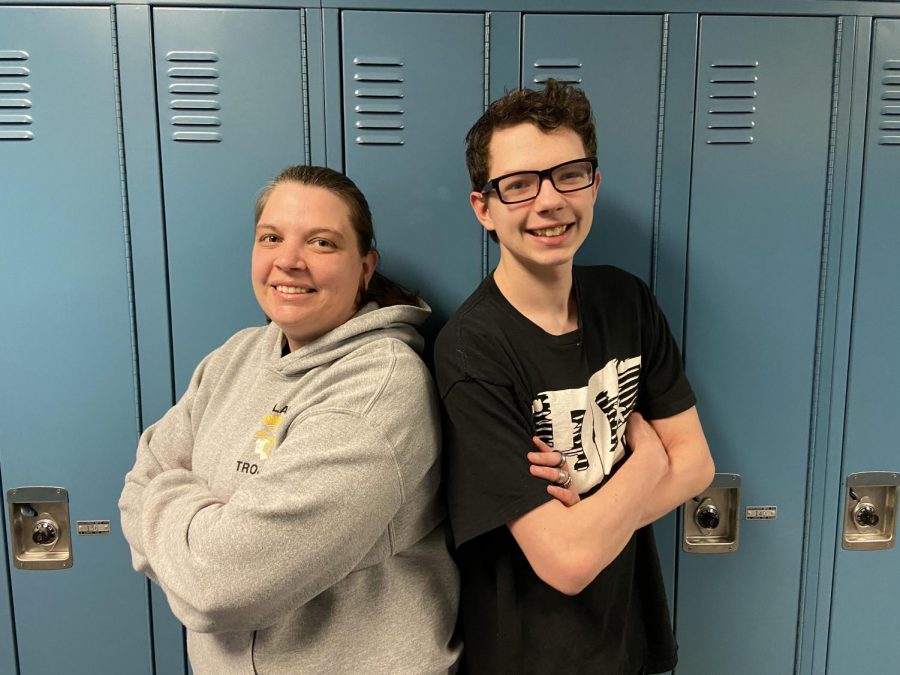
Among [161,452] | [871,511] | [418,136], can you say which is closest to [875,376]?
[871,511]

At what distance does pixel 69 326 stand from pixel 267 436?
821 mm

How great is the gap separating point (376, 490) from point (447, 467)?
213 mm

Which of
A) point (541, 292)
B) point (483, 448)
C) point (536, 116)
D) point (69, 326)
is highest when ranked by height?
point (536, 116)

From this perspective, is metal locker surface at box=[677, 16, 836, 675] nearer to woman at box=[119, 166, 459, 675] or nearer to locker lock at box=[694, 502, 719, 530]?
locker lock at box=[694, 502, 719, 530]

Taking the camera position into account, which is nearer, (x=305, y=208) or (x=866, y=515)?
(x=305, y=208)

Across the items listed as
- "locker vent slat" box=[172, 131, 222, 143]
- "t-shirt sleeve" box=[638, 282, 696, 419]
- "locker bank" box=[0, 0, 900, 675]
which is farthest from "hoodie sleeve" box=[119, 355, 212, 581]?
"t-shirt sleeve" box=[638, 282, 696, 419]

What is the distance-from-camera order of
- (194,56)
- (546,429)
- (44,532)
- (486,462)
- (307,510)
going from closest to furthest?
(307,510) → (486,462) → (546,429) → (194,56) → (44,532)

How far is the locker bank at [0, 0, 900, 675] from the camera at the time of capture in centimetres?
162

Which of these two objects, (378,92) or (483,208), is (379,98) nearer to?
(378,92)

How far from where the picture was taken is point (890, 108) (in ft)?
5.55

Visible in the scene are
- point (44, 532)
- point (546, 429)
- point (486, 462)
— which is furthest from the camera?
point (44, 532)

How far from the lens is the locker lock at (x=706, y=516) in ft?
5.82

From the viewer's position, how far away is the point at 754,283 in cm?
173

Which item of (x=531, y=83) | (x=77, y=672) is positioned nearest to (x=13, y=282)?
(x=77, y=672)
